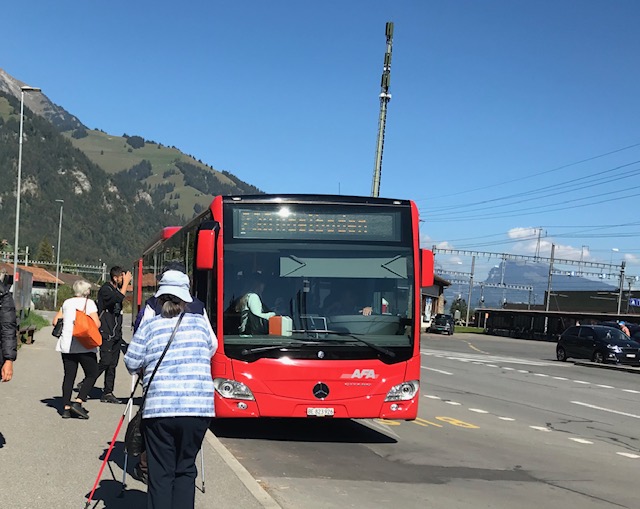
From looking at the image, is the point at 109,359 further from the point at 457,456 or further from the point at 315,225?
the point at 457,456

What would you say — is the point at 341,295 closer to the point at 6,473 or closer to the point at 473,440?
the point at 473,440

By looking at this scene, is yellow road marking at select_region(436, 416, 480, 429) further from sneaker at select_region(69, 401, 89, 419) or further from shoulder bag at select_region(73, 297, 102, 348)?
shoulder bag at select_region(73, 297, 102, 348)

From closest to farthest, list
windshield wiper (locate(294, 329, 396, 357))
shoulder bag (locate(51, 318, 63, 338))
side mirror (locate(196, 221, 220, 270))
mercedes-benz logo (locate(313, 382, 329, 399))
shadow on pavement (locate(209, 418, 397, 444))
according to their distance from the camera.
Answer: side mirror (locate(196, 221, 220, 270)) < mercedes-benz logo (locate(313, 382, 329, 399)) < windshield wiper (locate(294, 329, 396, 357)) < shoulder bag (locate(51, 318, 63, 338)) < shadow on pavement (locate(209, 418, 397, 444))

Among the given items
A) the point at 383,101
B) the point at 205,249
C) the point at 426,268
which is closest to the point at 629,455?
the point at 426,268

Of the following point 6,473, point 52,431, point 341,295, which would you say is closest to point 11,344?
point 6,473

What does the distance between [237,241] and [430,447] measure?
3493 millimetres

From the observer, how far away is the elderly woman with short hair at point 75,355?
34.4 ft

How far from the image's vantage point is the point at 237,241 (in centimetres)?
1040

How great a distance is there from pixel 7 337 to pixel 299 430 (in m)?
5.14

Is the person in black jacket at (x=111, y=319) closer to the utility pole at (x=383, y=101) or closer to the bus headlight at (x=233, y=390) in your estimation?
the bus headlight at (x=233, y=390)

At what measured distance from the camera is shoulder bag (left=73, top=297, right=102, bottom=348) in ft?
33.3

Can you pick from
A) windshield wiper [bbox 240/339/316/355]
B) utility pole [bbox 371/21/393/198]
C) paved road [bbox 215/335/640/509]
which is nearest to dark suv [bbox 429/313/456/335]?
utility pole [bbox 371/21/393/198]

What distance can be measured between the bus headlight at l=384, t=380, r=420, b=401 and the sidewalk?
221 centimetres

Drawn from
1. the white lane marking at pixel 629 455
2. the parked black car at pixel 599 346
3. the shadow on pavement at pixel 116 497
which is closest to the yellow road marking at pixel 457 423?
the white lane marking at pixel 629 455
